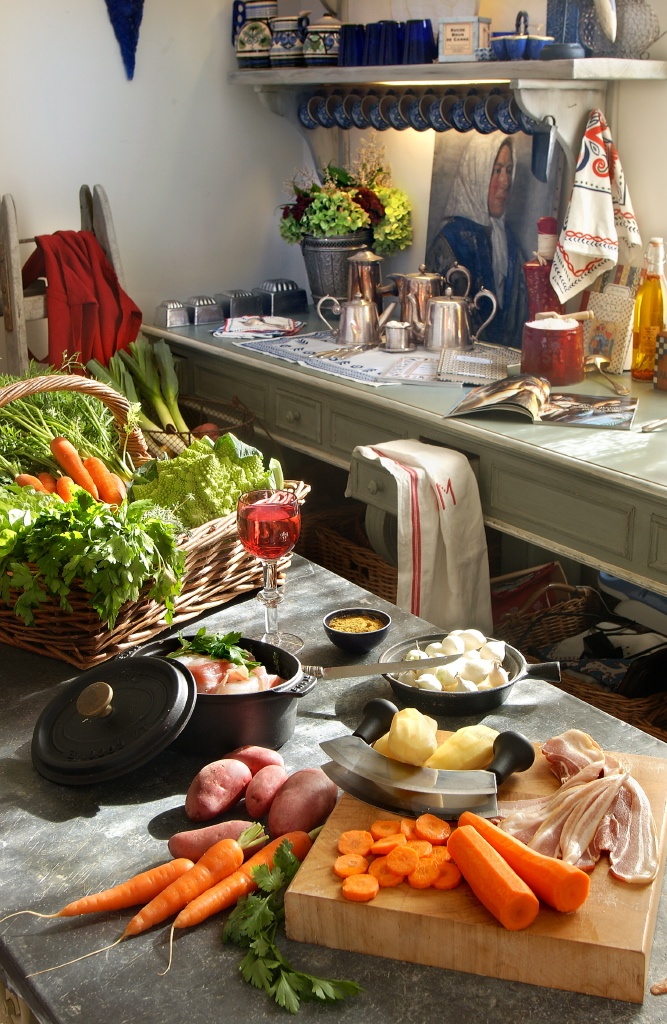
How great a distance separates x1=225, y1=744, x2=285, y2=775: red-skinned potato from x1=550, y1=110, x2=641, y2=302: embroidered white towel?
6.71 feet

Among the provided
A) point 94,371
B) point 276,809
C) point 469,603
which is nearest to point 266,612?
point 276,809

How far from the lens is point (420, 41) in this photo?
10.4 ft

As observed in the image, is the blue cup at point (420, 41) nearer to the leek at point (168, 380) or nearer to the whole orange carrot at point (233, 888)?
the leek at point (168, 380)

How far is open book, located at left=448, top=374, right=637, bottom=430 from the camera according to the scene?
255 cm

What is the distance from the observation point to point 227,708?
4.27ft

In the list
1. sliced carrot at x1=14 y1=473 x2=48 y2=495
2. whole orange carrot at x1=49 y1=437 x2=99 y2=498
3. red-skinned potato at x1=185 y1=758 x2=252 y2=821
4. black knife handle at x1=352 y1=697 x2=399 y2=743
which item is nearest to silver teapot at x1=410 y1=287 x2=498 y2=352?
whole orange carrot at x1=49 y1=437 x2=99 y2=498

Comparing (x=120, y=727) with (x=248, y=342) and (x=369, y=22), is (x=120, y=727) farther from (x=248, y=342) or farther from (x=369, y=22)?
(x=369, y=22)

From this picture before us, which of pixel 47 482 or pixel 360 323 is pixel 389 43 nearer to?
pixel 360 323

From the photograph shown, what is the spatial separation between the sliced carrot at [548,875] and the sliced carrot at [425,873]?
0.06 metres

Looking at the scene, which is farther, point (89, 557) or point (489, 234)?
point (489, 234)

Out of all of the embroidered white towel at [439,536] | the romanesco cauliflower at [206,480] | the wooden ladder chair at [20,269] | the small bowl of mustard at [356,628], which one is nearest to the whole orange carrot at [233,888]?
the small bowl of mustard at [356,628]

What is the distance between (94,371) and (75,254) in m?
0.46

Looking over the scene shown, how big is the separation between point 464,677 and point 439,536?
4.16 ft

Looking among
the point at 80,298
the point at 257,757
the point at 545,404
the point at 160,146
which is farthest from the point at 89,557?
the point at 160,146
